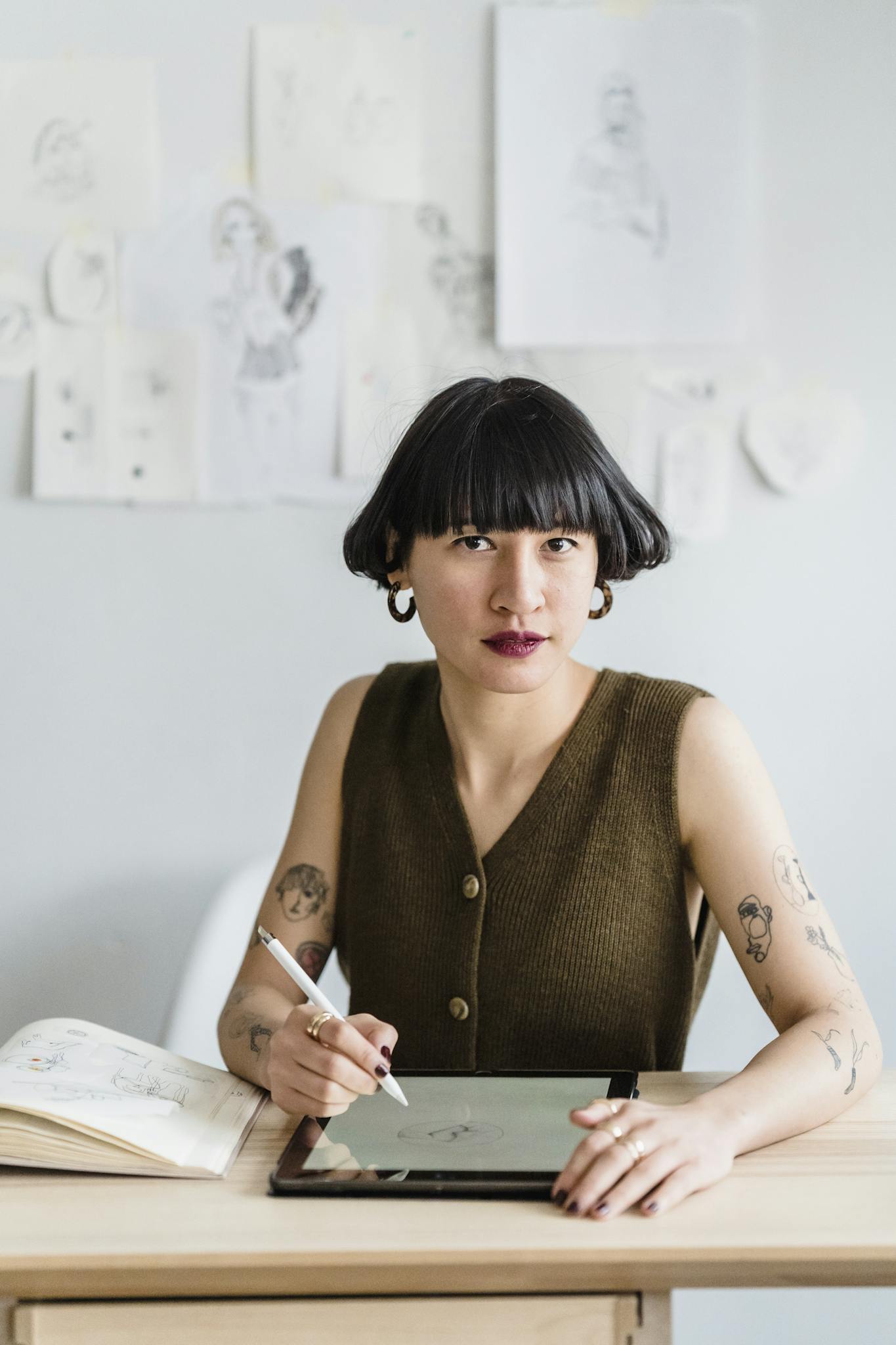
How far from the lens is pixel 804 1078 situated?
3.00ft

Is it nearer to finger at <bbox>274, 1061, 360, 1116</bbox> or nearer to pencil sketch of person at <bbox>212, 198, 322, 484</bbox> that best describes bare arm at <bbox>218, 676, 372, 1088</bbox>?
finger at <bbox>274, 1061, 360, 1116</bbox>

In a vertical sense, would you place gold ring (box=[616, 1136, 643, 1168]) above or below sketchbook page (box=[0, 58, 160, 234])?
below

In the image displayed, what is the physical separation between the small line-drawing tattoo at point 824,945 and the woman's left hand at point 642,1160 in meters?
0.24

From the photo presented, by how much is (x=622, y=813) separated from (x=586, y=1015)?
7.3 inches

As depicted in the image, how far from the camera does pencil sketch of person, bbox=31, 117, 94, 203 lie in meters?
1.83

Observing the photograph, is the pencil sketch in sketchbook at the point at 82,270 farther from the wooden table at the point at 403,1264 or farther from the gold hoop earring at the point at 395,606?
the wooden table at the point at 403,1264

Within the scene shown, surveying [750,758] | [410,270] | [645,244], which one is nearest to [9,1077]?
[750,758]

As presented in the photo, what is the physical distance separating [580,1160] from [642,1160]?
39mm

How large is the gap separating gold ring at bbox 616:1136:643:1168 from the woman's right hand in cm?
18

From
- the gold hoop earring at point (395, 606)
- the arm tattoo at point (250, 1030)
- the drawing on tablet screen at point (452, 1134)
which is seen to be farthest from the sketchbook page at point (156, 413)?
the drawing on tablet screen at point (452, 1134)

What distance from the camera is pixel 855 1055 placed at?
958mm

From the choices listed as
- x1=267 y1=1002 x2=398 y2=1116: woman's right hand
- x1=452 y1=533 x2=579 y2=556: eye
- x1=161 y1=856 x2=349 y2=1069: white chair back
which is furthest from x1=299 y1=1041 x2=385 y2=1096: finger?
x1=161 y1=856 x2=349 y2=1069: white chair back

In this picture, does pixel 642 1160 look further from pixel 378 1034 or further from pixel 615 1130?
pixel 378 1034

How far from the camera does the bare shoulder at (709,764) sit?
1.14 metres
